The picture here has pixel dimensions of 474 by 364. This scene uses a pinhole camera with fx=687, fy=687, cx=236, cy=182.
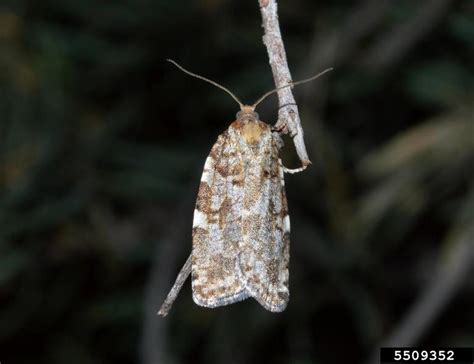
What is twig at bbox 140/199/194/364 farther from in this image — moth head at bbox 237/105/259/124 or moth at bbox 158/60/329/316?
moth head at bbox 237/105/259/124

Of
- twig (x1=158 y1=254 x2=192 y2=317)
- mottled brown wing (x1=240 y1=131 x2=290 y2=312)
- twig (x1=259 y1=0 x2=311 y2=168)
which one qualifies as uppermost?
twig (x1=259 y1=0 x2=311 y2=168)

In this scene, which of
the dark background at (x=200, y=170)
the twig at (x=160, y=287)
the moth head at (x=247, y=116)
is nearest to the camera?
the moth head at (x=247, y=116)

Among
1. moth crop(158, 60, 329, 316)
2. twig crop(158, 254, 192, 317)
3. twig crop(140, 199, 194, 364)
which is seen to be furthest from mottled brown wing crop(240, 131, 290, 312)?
twig crop(140, 199, 194, 364)

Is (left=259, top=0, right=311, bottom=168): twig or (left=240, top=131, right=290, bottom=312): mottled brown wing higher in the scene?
(left=259, top=0, right=311, bottom=168): twig

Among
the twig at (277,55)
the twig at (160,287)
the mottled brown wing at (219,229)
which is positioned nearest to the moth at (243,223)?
the mottled brown wing at (219,229)

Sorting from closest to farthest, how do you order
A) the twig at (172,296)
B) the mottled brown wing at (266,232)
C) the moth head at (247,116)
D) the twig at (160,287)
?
the twig at (172,296) < the mottled brown wing at (266,232) < the moth head at (247,116) < the twig at (160,287)

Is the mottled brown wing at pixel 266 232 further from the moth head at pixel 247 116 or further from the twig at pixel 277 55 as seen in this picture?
the twig at pixel 277 55

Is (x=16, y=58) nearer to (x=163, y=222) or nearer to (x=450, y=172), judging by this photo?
(x=163, y=222)

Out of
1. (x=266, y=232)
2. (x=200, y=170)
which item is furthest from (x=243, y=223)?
(x=200, y=170)
